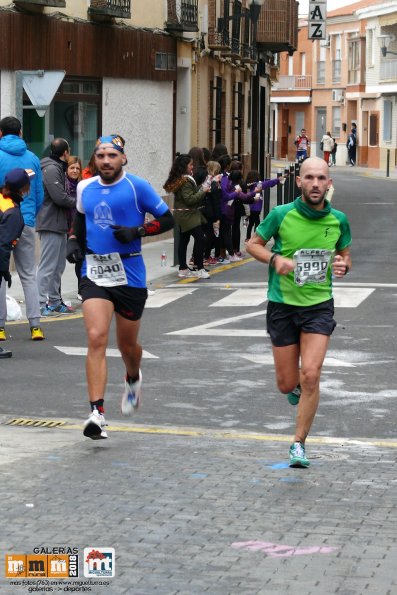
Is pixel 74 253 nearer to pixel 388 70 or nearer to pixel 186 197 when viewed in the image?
pixel 186 197

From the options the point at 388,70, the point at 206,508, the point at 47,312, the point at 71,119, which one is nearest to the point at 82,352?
the point at 47,312

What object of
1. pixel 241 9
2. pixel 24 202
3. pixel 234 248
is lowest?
pixel 234 248

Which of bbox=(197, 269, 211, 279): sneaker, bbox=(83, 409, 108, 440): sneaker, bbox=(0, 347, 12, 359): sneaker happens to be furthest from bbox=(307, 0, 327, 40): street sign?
bbox=(83, 409, 108, 440): sneaker

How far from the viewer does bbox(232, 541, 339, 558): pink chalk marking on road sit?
6.50 m

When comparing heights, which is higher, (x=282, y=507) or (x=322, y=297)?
(x=322, y=297)

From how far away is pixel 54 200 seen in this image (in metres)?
15.4

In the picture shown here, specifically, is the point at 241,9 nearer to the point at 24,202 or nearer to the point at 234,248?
the point at 234,248

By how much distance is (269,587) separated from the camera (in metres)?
5.98

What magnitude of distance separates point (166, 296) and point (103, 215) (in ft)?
28.3

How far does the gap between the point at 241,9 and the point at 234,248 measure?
1807 centimetres

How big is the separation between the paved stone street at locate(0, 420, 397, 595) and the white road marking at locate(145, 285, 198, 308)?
24.6ft

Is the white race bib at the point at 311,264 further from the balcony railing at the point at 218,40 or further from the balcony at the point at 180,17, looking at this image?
the balcony railing at the point at 218,40

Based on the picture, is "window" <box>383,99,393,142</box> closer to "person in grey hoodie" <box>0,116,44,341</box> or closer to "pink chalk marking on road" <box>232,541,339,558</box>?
"person in grey hoodie" <box>0,116,44,341</box>

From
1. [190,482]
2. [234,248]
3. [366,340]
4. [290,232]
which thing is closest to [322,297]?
[290,232]
